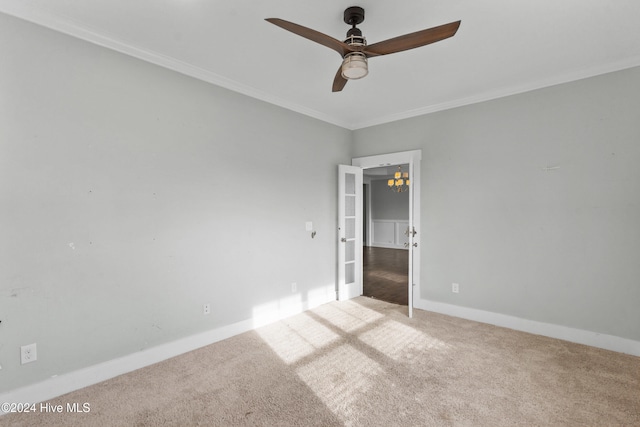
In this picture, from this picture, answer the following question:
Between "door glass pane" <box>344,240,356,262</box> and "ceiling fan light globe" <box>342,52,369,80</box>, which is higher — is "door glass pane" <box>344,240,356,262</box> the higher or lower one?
the lower one

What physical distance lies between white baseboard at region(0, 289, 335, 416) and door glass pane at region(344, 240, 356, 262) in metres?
1.38

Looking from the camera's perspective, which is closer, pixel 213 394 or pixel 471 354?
pixel 213 394

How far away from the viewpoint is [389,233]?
10.2 m

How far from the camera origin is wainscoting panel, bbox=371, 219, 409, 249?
983 centimetres

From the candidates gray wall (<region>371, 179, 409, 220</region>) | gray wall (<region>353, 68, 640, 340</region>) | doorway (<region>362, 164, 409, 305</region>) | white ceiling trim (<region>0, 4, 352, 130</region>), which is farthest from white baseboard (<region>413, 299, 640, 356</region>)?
gray wall (<region>371, 179, 409, 220</region>)

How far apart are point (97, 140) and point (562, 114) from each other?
4.30m

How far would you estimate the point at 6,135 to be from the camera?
1.96 meters

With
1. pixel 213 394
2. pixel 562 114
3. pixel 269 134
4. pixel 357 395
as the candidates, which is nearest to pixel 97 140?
pixel 269 134

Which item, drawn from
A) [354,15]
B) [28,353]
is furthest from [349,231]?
[28,353]

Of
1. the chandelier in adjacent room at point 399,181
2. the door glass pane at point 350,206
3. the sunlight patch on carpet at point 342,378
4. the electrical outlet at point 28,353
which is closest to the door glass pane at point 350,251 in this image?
the door glass pane at point 350,206

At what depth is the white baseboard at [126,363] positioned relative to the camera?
2029mm

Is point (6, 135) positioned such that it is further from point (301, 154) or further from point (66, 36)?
point (301, 154)

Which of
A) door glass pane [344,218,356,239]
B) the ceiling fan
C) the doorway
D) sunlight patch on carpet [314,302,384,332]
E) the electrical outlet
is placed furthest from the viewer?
the doorway

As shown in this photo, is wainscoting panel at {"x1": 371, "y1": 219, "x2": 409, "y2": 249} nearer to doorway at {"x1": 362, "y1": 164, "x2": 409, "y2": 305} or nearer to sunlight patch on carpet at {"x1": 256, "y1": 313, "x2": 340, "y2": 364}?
doorway at {"x1": 362, "y1": 164, "x2": 409, "y2": 305}
